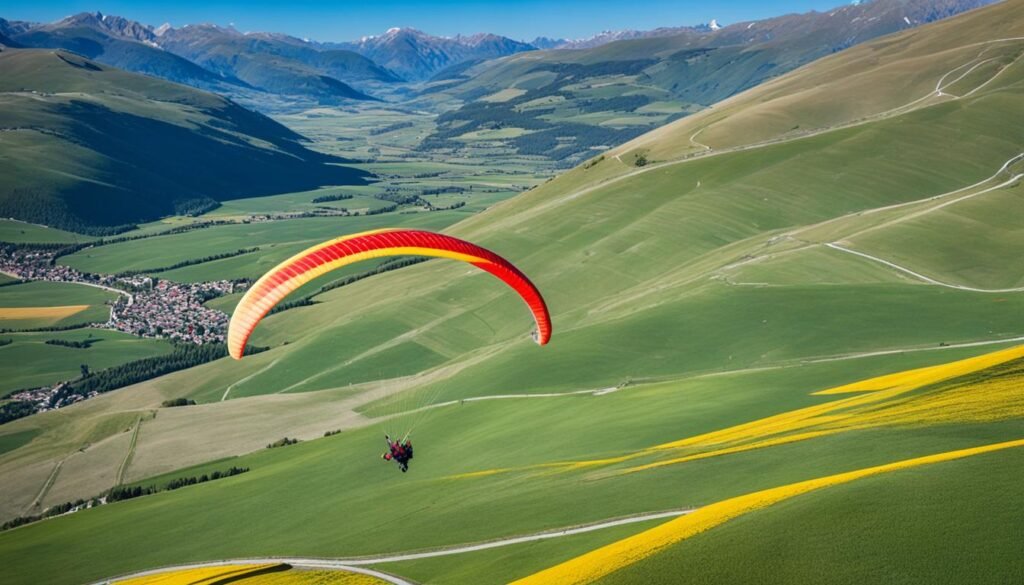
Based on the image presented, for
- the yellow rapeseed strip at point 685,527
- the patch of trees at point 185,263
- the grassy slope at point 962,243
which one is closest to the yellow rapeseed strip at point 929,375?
the yellow rapeseed strip at point 685,527

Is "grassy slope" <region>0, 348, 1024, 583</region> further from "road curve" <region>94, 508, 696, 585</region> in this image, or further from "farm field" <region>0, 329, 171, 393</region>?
"farm field" <region>0, 329, 171, 393</region>

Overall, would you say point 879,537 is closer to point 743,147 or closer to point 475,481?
point 475,481

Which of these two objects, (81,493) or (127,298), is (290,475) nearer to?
(81,493)

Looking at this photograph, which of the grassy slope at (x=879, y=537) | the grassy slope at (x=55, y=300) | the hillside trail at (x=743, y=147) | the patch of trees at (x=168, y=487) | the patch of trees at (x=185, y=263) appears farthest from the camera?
the patch of trees at (x=185, y=263)

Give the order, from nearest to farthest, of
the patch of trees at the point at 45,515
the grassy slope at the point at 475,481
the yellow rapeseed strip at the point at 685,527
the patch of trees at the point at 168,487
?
the yellow rapeseed strip at the point at 685,527 < the grassy slope at the point at 475,481 < the patch of trees at the point at 45,515 < the patch of trees at the point at 168,487

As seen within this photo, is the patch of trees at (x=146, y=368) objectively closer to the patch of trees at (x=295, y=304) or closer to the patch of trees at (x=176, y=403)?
the patch of trees at (x=295, y=304)

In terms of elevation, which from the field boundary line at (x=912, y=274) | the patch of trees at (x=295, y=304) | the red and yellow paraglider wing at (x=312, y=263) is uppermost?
the red and yellow paraglider wing at (x=312, y=263)
